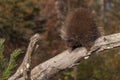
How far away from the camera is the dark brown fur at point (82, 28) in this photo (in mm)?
4824

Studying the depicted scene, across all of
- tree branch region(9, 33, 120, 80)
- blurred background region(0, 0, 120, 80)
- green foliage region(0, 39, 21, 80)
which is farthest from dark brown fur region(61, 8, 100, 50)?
green foliage region(0, 39, 21, 80)

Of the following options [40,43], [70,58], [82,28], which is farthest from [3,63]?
[40,43]

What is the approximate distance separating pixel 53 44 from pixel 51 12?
21.6 ft

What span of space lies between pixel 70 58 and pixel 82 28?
1.36 feet

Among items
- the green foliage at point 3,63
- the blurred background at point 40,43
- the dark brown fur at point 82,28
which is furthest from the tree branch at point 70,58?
the green foliage at point 3,63

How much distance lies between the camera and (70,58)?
193 inches

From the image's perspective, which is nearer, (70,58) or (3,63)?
(3,63)

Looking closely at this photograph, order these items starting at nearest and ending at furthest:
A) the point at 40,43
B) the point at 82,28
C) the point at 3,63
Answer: the point at 3,63
the point at 82,28
the point at 40,43

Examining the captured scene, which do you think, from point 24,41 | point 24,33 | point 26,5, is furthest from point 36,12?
point 24,41

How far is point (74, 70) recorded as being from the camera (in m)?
7.75

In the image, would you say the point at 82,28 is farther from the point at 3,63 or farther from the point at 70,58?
the point at 3,63

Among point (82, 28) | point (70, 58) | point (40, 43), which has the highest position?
point (82, 28)

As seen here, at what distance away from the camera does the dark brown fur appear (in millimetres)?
4824

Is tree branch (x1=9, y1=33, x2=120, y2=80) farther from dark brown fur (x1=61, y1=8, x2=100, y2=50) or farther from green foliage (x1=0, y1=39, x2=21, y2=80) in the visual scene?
green foliage (x1=0, y1=39, x2=21, y2=80)
